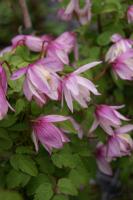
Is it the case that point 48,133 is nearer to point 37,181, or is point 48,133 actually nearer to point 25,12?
point 37,181

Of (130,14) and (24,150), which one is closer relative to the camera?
(24,150)

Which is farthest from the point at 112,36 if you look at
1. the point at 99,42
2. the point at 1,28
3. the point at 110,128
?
the point at 1,28

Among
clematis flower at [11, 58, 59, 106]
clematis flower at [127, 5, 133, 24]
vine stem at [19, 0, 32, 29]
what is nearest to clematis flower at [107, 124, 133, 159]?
clematis flower at [11, 58, 59, 106]

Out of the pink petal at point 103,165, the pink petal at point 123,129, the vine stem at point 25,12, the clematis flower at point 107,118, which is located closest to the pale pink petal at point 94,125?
the clematis flower at point 107,118

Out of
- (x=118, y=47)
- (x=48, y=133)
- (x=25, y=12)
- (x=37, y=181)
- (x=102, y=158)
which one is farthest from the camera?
(x=25, y=12)

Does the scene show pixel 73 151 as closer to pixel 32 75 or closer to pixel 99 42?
pixel 32 75

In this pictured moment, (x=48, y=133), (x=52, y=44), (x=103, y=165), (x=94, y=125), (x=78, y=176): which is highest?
(x=52, y=44)

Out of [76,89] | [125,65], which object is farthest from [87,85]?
[125,65]
